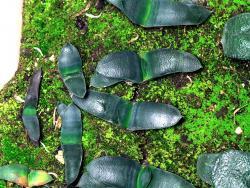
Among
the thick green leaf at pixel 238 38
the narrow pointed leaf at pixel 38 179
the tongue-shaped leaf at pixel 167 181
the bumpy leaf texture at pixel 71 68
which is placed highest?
the thick green leaf at pixel 238 38

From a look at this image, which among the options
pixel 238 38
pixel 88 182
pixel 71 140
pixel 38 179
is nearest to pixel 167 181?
pixel 88 182

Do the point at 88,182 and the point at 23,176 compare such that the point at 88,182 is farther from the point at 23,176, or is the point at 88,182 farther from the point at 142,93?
the point at 142,93

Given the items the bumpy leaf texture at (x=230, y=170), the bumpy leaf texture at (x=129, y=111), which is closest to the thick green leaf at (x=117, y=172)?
the bumpy leaf texture at (x=129, y=111)

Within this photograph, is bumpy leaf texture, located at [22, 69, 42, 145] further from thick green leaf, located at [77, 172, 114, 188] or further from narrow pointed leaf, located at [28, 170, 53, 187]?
thick green leaf, located at [77, 172, 114, 188]

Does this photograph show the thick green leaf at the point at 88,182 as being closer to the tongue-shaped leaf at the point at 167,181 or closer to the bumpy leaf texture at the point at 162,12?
the tongue-shaped leaf at the point at 167,181

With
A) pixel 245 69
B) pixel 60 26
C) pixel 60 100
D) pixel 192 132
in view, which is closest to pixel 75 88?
pixel 60 100

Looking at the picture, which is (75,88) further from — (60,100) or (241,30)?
(241,30)
